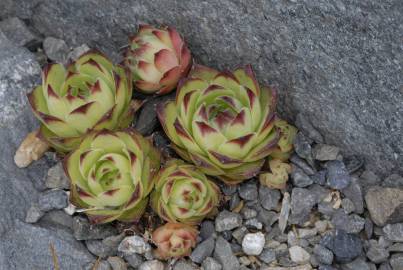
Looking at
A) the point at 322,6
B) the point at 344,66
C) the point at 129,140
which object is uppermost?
the point at 322,6

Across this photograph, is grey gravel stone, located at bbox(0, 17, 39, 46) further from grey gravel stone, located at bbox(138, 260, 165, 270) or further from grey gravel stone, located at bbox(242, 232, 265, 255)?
grey gravel stone, located at bbox(242, 232, 265, 255)

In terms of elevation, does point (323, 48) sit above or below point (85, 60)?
above

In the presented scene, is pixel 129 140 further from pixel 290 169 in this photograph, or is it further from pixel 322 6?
pixel 322 6

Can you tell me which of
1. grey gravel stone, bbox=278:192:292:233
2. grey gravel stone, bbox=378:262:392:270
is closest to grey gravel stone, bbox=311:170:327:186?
grey gravel stone, bbox=278:192:292:233

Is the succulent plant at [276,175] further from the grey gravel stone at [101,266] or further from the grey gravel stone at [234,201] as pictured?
the grey gravel stone at [101,266]

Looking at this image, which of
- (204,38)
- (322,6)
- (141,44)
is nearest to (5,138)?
(141,44)

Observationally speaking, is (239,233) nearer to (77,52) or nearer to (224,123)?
(224,123)

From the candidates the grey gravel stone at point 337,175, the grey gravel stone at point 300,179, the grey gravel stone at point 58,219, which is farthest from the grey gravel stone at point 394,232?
the grey gravel stone at point 58,219
